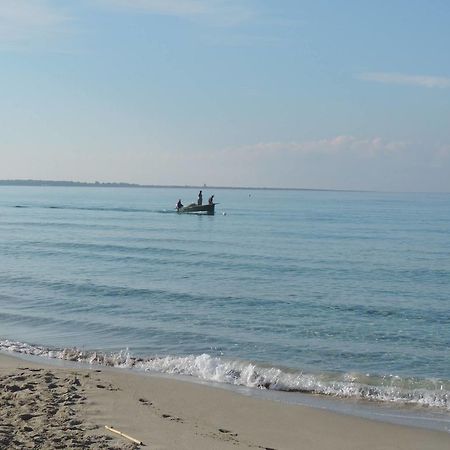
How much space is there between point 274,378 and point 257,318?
216 inches

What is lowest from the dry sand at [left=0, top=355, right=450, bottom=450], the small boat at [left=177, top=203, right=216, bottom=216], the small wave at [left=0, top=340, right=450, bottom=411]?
the small wave at [left=0, top=340, right=450, bottom=411]

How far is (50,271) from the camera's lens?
26766 millimetres

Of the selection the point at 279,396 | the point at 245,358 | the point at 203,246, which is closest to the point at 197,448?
→ the point at 279,396

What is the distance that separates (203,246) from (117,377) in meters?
25.6

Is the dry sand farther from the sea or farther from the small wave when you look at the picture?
the small wave

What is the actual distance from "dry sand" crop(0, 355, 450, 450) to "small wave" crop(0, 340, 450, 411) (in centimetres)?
138

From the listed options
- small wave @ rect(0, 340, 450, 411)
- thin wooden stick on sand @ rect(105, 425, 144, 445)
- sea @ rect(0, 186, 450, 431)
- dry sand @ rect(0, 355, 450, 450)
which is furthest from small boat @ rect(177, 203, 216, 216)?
thin wooden stick on sand @ rect(105, 425, 144, 445)

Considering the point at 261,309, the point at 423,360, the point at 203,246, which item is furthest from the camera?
the point at 203,246

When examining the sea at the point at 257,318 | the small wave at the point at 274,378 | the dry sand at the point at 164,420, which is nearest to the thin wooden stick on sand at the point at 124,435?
the dry sand at the point at 164,420

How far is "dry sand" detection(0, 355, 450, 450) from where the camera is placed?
314 inches

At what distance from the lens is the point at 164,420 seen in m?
9.10

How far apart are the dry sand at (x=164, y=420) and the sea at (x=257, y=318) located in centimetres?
110

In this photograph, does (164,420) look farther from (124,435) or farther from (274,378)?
(274,378)

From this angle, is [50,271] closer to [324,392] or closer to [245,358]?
[245,358]
